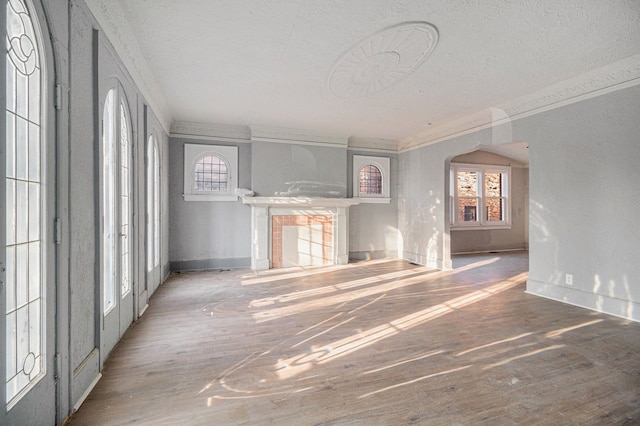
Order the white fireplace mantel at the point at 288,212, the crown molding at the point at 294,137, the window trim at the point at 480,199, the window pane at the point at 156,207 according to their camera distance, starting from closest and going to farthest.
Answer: the window pane at the point at 156,207
the white fireplace mantel at the point at 288,212
the crown molding at the point at 294,137
the window trim at the point at 480,199

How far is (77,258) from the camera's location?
1.97 m

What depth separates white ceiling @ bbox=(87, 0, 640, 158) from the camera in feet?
8.59

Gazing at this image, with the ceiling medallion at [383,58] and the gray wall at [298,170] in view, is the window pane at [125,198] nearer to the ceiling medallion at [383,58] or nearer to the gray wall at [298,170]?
the ceiling medallion at [383,58]

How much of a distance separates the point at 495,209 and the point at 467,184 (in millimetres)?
1268

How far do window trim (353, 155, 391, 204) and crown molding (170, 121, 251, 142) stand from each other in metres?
2.56

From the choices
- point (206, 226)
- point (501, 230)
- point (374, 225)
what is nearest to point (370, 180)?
point (374, 225)

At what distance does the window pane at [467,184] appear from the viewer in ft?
27.6

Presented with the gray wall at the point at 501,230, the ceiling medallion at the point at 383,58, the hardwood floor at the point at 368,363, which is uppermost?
the ceiling medallion at the point at 383,58

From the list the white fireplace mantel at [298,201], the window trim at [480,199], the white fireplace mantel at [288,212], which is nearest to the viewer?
the white fireplace mantel at [298,201]

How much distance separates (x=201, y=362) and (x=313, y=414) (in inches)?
44.1

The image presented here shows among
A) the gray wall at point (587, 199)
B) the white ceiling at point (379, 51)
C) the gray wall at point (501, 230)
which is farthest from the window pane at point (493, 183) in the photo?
the white ceiling at point (379, 51)

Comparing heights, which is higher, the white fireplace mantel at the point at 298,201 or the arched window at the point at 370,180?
the arched window at the point at 370,180

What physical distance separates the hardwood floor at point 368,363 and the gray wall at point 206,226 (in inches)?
70.8

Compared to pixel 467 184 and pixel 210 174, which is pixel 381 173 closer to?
pixel 467 184
